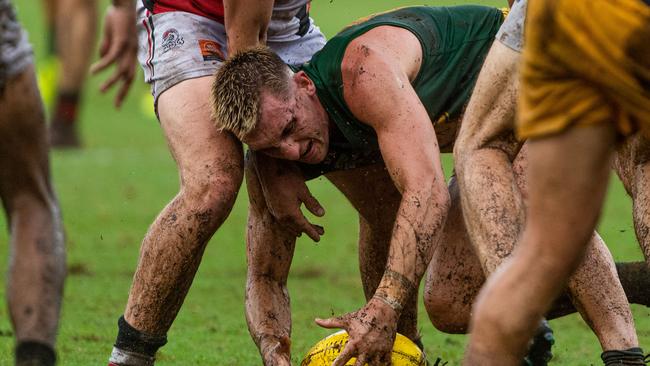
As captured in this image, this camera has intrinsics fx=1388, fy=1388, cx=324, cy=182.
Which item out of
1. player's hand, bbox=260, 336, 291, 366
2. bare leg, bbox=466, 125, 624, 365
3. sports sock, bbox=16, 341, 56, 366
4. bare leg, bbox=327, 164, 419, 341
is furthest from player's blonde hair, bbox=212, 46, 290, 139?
bare leg, bbox=466, 125, 624, 365

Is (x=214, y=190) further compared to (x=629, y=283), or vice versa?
(x=629, y=283)

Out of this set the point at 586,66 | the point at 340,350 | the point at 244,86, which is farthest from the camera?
the point at 244,86

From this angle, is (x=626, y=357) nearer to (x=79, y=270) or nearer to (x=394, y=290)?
(x=394, y=290)

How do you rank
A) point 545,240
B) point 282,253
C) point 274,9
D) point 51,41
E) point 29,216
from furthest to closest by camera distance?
point 51,41, point 274,9, point 282,253, point 29,216, point 545,240

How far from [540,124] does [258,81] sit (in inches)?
84.5

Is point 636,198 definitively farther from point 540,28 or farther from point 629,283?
point 540,28

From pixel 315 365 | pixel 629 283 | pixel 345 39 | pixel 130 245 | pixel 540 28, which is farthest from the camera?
pixel 130 245

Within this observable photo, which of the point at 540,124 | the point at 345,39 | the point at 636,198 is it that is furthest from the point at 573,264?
the point at 345,39

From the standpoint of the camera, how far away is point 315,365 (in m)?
5.44

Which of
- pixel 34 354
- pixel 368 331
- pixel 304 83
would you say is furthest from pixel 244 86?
pixel 34 354

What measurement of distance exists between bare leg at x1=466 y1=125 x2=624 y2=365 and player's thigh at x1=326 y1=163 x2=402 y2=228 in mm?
2767

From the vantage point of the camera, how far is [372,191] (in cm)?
651

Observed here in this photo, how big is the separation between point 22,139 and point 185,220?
4.50 ft

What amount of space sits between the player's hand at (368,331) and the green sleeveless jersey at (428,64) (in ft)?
3.31
